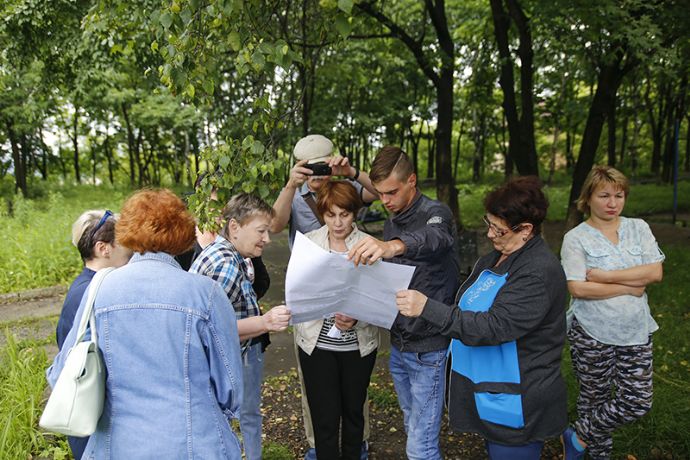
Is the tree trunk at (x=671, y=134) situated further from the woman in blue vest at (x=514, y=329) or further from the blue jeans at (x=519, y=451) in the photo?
the blue jeans at (x=519, y=451)

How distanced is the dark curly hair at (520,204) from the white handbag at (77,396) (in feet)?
5.48

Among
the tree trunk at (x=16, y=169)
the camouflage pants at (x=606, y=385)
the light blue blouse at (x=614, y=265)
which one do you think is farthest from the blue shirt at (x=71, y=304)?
the tree trunk at (x=16, y=169)

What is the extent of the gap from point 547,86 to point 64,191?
687 inches

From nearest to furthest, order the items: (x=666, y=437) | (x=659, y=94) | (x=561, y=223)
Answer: (x=666, y=437) < (x=561, y=223) < (x=659, y=94)

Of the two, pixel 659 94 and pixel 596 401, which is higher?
pixel 659 94

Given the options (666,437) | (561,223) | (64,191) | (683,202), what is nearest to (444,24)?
(561,223)

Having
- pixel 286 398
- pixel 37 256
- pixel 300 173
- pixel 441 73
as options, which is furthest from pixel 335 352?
pixel 441 73

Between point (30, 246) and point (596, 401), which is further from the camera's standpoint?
point (30, 246)

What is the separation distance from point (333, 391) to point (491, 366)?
1.06 metres

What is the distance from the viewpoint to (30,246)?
7895mm

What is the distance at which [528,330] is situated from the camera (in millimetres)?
2152

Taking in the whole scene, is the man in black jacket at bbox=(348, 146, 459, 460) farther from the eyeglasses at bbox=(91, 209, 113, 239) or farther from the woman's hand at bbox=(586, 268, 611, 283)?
the eyeglasses at bbox=(91, 209, 113, 239)

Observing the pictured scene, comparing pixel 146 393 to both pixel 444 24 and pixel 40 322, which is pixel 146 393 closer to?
pixel 40 322

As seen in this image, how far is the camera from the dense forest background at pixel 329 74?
2756mm
